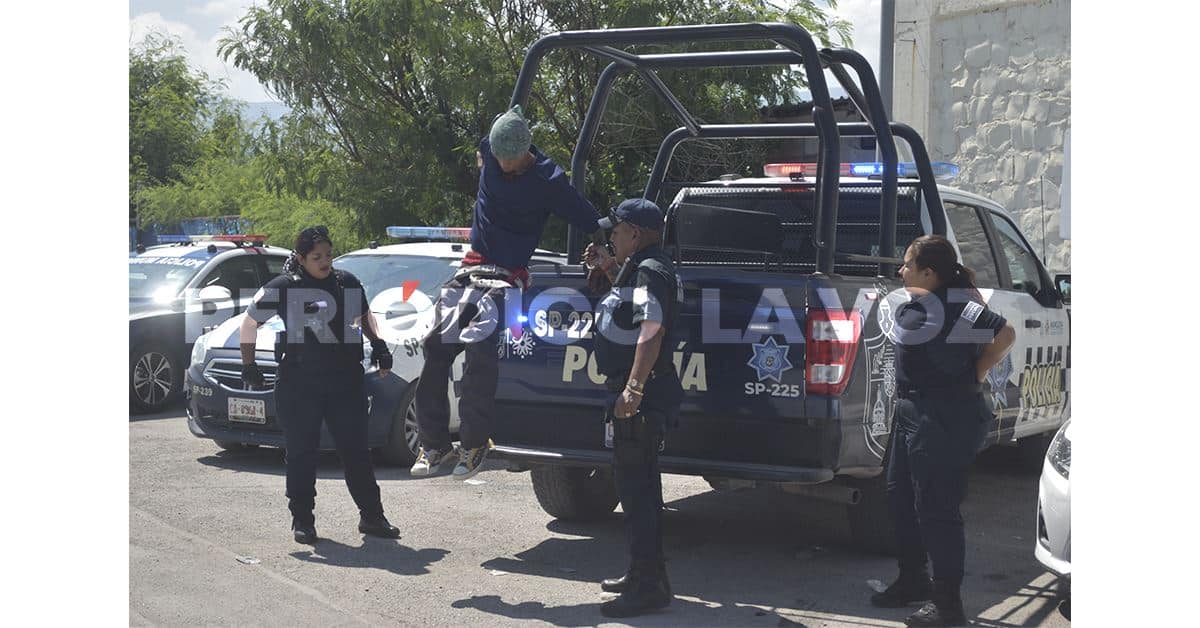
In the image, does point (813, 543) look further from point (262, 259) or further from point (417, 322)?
point (262, 259)

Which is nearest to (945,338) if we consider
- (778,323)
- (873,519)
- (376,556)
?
(778,323)

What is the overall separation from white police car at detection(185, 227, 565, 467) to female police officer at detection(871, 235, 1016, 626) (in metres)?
3.52

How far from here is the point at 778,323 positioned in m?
5.48

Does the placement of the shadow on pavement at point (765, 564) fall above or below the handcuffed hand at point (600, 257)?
below

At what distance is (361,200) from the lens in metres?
14.7

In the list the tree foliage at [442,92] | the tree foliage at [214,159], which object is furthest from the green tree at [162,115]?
the tree foliage at [442,92]

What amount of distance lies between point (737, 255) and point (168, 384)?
625 cm

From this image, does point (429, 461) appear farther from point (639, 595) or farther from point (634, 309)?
point (634, 309)

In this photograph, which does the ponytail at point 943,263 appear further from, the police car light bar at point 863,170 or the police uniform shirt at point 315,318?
the police uniform shirt at point 315,318

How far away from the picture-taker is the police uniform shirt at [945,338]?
508cm

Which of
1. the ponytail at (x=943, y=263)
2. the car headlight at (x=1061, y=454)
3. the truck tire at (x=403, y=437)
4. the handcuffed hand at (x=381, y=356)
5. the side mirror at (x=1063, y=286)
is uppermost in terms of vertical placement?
the ponytail at (x=943, y=263)

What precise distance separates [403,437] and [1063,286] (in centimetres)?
450

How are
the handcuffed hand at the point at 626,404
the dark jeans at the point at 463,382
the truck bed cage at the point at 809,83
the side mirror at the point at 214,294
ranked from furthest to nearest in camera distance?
the side mirror at the point at 214,294 < the dark jeans at the point at 463,382 < the truck bed cage at the point at 809,83 < the handcuffed hand at the point at 626,404

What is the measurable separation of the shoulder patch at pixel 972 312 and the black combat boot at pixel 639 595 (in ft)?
5.50
